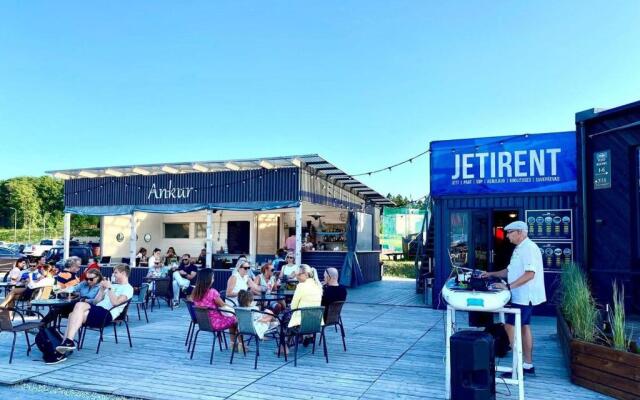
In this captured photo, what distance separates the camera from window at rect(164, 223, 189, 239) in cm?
1784

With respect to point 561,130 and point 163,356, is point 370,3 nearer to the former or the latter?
point 561,130

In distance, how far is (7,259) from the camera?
796 inches

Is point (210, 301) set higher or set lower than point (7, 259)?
higher

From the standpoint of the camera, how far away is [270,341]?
21.4ft

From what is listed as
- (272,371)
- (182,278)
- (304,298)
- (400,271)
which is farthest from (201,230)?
(272,371)

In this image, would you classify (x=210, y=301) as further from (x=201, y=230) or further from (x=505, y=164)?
(x=201, y=230)

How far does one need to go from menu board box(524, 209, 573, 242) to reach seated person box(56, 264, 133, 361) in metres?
7.04

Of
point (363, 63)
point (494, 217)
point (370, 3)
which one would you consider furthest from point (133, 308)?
point (363, 63)

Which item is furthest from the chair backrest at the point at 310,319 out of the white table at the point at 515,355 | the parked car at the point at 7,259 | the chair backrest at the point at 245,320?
the parked car at the point at 7,259

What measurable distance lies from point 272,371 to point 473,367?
211 centimetres

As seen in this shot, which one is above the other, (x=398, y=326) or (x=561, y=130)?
(x=561, y=130)

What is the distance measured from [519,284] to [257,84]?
45.4 feet

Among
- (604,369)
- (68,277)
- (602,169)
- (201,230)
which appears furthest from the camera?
(201,230)

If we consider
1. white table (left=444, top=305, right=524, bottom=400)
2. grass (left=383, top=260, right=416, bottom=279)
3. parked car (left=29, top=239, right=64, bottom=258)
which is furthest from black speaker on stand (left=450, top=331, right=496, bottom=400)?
parked car (left=29, top=239, right=64, bottom=258)
